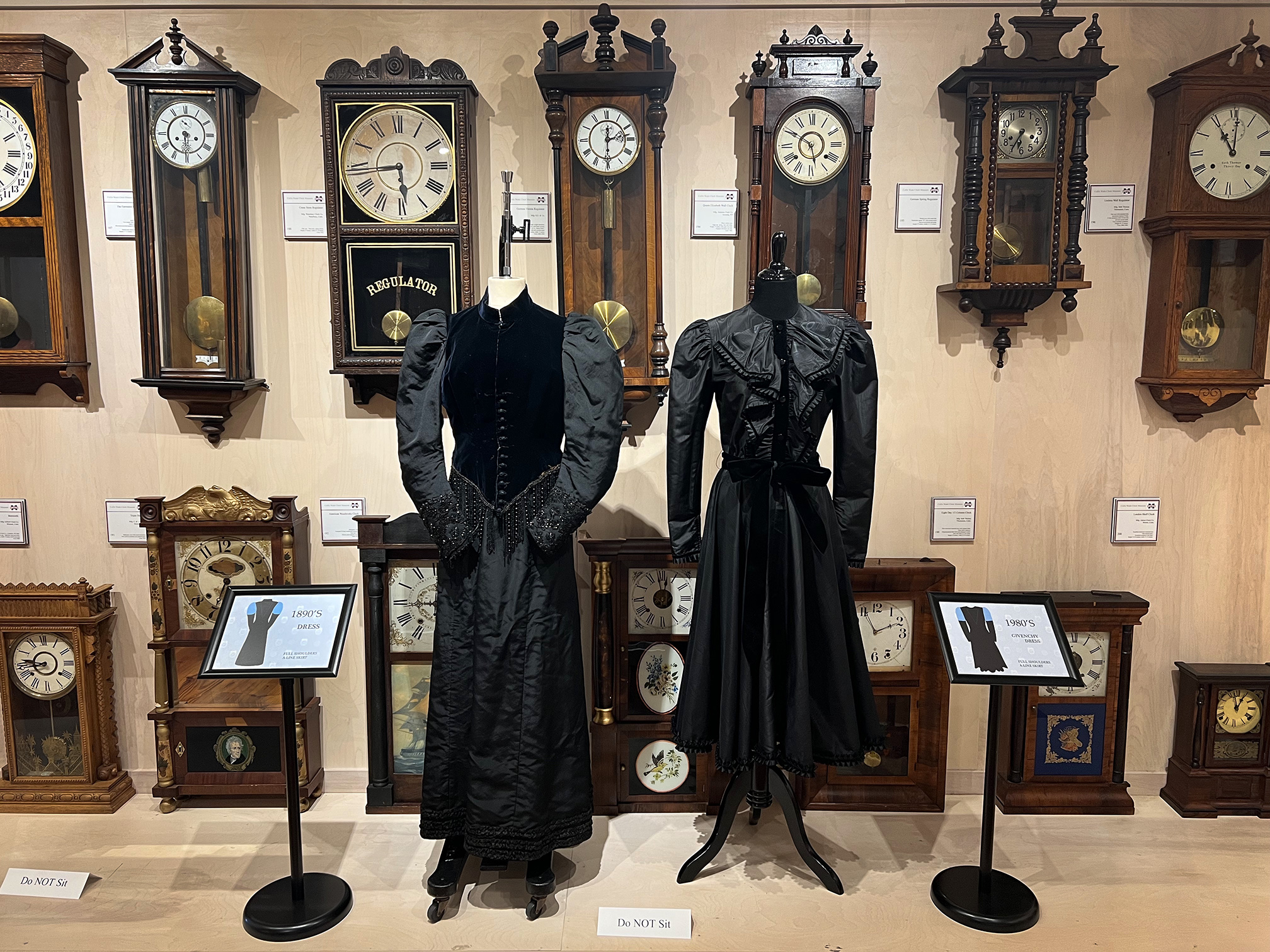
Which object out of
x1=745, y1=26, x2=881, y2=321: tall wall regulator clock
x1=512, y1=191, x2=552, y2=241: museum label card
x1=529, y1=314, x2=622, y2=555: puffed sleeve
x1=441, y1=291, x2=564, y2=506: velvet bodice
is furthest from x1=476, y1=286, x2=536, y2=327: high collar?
x1=745, y1=26, x2=881, y2=321: tall wall regulator clock

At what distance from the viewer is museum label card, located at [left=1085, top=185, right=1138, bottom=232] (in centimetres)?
304

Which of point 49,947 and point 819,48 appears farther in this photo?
point 819,48

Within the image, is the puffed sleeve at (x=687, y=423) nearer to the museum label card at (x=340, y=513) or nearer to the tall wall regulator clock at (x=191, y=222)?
the museum label card at (x=340, y=513)

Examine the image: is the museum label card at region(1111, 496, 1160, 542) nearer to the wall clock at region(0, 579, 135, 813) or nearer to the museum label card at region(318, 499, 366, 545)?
the museum label card at region(318, 499, 366, 545)

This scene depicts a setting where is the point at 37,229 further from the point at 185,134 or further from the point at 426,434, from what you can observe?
the point at 426,434

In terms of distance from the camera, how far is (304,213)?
3.03m

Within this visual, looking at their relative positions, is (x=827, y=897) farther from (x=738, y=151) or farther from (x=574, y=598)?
(x=738, y=151)

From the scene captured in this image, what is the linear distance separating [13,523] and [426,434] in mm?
1829

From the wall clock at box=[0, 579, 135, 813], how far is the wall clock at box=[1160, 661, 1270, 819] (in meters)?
3.68

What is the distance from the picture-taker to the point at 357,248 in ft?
9.66

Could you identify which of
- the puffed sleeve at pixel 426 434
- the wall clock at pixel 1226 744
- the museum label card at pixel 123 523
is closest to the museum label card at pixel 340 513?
the museum label card at pixel 123 523

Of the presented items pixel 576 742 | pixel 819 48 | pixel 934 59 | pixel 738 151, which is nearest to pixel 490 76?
pixel 738 151

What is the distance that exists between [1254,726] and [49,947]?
3738 millimetres

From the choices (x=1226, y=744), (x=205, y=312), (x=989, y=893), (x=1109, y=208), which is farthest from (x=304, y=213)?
(x=1226, y=744)
